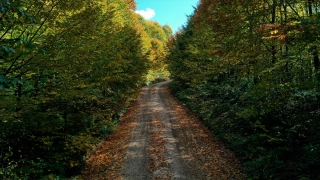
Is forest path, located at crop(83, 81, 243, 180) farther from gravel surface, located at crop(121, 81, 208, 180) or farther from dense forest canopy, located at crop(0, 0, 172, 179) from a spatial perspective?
dense forest canopy, located at crop(0, 0, 172, 179)

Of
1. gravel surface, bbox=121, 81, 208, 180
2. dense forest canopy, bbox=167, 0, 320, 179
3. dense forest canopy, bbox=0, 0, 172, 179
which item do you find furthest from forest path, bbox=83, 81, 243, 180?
dense forest canopy, bbox=0, 0, 172, 179

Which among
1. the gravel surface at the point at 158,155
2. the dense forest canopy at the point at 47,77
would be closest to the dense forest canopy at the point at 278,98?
the gravel surface at the point at 158,155

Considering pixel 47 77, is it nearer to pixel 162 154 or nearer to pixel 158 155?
pixel 158 155

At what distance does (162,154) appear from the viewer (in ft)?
38.2

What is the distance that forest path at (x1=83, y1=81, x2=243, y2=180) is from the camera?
31.7ft

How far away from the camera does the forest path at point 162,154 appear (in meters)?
9.66

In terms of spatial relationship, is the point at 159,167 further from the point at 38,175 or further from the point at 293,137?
the point at 293,137

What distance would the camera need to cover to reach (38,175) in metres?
8.18

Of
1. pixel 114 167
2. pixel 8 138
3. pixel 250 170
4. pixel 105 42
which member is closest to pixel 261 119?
pixel 250 170

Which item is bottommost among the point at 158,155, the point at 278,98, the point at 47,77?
the point at 158,155

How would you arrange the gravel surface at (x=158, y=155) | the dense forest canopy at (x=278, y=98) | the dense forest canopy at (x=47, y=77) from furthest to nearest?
the gravel surface at (x=158, y=155), the dense forest canopy at (x=278, y=98), the dense forest canopy at (x=47, y=77)

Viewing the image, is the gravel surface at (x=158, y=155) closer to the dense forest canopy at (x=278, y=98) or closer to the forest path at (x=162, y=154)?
the forest path at (x=162, y=154)

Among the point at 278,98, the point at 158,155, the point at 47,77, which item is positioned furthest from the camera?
the point at 158,155

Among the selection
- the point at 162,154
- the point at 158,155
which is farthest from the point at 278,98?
the point at 158,155
